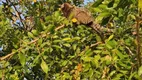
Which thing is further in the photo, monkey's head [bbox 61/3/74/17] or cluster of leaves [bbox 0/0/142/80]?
monkey's head [bbox 61/3/74/17]

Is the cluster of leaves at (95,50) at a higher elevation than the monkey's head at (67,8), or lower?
lower

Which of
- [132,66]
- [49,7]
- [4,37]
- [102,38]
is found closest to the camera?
[132,66]

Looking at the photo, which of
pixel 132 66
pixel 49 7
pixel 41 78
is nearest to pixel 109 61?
pixel 132 66

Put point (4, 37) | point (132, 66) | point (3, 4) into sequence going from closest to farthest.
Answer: point (132, 66) → point (4, 37) → point (3, 4)

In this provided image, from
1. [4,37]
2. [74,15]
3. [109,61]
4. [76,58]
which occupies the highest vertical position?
[4,37]

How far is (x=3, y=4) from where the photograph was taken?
3867mm

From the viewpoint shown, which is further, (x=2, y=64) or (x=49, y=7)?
(x=49, y=7)

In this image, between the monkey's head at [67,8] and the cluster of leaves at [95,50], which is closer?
the cluster of leaves at [95,50]

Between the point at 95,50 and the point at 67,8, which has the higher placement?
the point at 67,8

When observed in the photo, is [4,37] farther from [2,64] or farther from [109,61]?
[109,61]

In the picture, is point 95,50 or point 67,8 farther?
point 67,8

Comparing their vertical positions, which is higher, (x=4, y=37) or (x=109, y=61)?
(x=4, y=37)

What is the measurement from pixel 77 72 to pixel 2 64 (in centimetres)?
42

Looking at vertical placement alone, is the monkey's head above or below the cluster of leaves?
above
